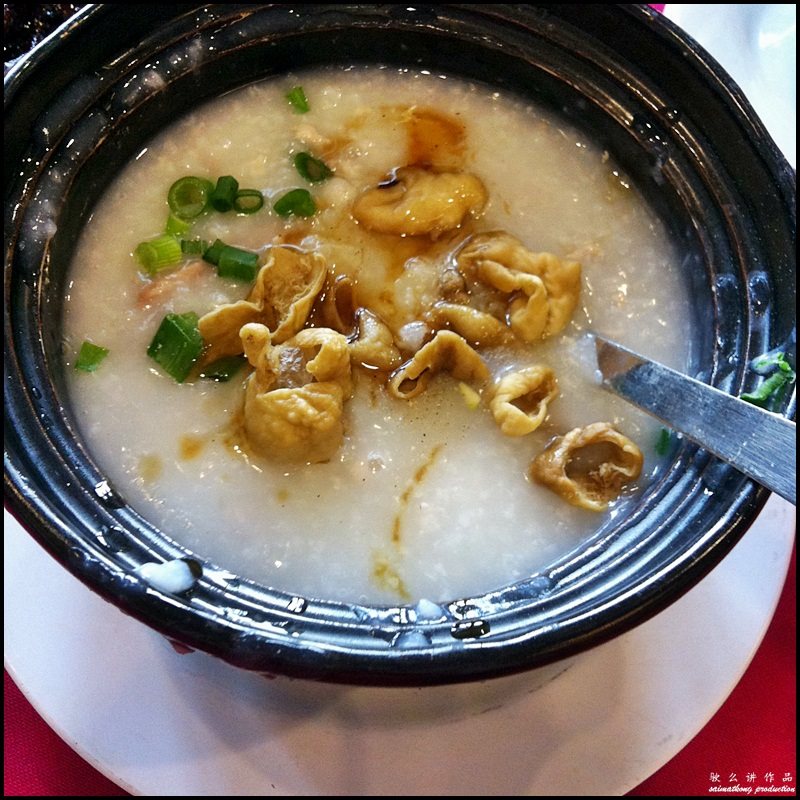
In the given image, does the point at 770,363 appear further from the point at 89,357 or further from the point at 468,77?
the point at 89,357

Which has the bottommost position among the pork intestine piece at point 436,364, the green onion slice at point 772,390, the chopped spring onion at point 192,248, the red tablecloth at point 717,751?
the red tablecloth at point 717,751

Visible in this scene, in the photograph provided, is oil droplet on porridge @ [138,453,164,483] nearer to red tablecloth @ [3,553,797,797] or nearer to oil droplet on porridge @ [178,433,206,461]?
oil droplet on porridge @ [178,433,206,461]

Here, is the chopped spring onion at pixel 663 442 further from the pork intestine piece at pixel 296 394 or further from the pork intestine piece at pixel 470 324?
the pork intestine piece at pixel 296 394

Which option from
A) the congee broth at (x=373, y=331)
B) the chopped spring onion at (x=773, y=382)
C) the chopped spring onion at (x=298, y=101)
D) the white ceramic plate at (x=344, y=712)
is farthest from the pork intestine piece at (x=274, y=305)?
the chopped spring onion at (x=773, y=382)

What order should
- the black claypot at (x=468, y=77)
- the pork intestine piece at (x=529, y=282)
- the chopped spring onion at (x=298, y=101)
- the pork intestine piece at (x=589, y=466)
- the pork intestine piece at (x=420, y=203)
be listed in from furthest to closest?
the chopped spring onion at (x=298, y=101) < the pork intestine piece at (x=420, y=203) < the pork intestine piece at (x=529, y=282) < the pork intestine piece at (x=589, y=466) < the black claypot at (x=468, y=77)

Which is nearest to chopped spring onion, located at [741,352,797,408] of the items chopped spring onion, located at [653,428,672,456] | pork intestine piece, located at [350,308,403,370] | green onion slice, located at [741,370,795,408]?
green onion slice, located at [741,370,795,408]

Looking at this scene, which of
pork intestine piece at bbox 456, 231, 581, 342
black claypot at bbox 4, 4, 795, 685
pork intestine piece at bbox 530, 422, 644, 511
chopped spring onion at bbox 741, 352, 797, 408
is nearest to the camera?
black claypot at bbox 4, 4, 795, 685

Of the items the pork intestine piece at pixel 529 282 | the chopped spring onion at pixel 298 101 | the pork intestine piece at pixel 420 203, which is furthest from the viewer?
the chopped spring onion at pixel 298 101
